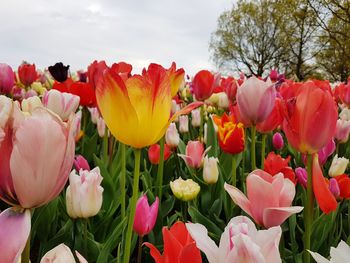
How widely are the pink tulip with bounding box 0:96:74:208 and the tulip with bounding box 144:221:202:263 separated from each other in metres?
0.15

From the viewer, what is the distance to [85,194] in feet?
3.42

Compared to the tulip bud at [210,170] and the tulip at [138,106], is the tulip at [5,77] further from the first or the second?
the tulip at [138,106]

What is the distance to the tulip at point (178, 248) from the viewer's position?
0.55 metres

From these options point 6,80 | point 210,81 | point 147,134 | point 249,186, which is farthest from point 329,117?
point 6,80

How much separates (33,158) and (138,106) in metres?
0.37

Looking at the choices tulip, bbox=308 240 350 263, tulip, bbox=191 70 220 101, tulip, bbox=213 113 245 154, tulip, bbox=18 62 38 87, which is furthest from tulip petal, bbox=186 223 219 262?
tulip, bbox=18 62 38 87

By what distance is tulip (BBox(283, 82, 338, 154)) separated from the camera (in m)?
0.96

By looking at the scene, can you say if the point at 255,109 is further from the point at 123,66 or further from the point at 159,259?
the point at 159,259

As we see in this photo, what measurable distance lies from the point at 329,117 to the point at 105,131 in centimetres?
106

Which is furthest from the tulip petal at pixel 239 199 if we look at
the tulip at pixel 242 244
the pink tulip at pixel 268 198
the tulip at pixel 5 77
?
the tulip at pixel 5 77

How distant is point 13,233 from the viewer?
45cm

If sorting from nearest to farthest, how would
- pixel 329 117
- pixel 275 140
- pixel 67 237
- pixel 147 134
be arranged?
1. pixel 147 134
2. pixel 329 117
3. pixel 67 237
4. pixel 275 140

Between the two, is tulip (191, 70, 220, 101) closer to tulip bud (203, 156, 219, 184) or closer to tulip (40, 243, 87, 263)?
tulip bud (203, 156, 219, 184)

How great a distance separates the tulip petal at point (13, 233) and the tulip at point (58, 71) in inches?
89.1
